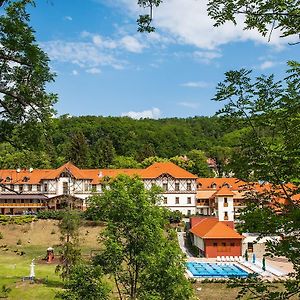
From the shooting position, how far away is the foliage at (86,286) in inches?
556

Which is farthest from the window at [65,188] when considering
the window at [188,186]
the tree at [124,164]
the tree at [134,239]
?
the tree at [134,239]

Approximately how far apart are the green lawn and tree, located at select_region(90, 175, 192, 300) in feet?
18.6

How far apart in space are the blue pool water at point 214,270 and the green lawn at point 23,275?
31.0 feet

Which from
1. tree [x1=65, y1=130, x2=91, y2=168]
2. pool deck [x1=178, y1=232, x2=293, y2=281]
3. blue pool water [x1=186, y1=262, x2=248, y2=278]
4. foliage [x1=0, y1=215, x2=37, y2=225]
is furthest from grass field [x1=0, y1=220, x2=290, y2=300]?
tree [x1=65, y1=130, x2=91, y2=168]

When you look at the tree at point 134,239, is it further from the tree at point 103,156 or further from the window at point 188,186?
the tree at point 103,156

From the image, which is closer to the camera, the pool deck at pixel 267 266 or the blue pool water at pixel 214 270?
the blue pool water at pixel 214 270

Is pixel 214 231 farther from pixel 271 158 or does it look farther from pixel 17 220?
pixel 271 158

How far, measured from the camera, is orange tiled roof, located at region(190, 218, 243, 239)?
119 feet

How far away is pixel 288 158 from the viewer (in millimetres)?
6102

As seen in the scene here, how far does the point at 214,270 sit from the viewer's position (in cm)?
3014

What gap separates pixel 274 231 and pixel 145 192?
9.78 metres

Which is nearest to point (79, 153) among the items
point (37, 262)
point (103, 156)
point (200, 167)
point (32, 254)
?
point (103, 156)

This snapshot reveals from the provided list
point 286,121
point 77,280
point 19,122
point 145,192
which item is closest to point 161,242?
point 145,192

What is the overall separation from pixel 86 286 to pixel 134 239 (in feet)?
7.35
